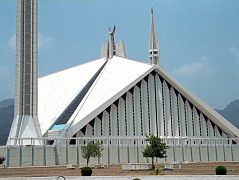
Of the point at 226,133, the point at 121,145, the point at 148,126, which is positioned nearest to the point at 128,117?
the point at 148,126

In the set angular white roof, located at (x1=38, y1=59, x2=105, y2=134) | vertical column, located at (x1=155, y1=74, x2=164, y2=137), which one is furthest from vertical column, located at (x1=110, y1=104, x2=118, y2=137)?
angular white roof, located at (x1=38, y1=59, x2=105, y2=134)

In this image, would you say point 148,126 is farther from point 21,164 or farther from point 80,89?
point 21,164

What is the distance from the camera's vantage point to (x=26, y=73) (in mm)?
37250

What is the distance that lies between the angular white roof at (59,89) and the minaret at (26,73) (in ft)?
12.4

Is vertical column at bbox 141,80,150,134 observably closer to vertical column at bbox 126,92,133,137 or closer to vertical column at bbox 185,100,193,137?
vertical column at bbox 126,92,133,137

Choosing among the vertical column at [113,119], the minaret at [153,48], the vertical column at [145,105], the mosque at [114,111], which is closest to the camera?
the mosque at [114,111]

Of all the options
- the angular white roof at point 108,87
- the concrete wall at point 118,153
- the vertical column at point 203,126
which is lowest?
the concrete wall at point 118,153

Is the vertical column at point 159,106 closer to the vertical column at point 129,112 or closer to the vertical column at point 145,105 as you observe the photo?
the vertical column at point 145,105

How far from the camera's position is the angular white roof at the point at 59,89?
4281 cm

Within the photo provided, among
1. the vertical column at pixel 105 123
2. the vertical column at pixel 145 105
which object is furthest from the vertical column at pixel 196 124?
the vertical column at pixel 105 123

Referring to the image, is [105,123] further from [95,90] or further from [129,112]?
[95,90]

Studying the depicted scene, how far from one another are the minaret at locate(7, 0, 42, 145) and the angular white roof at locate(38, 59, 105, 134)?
3.79 m

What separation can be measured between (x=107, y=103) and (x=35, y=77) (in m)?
7.01

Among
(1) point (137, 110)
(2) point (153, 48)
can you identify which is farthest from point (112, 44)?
(1) point (137, 110)
